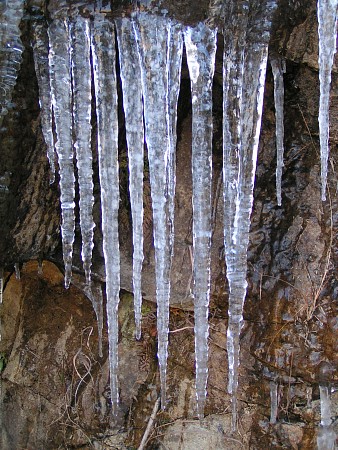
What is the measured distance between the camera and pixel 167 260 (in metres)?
1.92

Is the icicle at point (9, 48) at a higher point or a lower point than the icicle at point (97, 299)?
higher

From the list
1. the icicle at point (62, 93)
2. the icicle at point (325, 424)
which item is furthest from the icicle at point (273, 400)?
the icicle at point (62, 93)

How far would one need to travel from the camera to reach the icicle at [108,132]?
67.1 inches

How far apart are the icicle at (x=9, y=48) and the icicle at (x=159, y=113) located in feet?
1.24

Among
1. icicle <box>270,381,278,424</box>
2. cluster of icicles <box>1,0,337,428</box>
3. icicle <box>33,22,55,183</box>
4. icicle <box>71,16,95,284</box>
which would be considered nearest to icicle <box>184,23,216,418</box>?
cluster of icicles <box>1,0,337,428</box>

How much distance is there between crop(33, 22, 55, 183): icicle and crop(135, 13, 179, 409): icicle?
0.31 meters

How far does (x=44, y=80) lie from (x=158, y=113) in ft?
1.34

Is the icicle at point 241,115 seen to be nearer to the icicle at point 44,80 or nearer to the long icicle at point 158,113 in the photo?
the long icicle at point 158,113

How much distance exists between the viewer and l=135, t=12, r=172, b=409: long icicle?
1676 millimetres

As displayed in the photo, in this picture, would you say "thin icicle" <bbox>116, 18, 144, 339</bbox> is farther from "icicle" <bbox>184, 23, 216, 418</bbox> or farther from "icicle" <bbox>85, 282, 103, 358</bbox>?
"icicle" <bbox>85, 282, 103, 358</bbox>

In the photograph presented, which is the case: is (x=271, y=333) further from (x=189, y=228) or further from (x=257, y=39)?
(x=257, y=39)

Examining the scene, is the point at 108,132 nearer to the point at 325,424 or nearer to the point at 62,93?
the point at 62,93

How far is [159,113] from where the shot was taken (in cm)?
174

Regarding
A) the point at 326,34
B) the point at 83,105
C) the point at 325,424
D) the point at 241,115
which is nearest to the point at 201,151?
the point at 241,115
